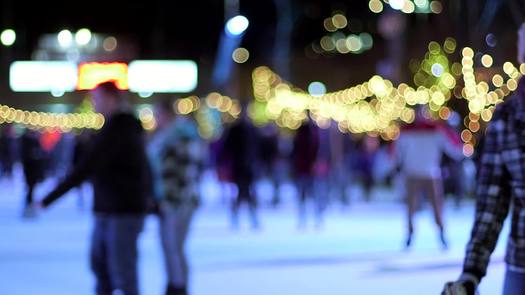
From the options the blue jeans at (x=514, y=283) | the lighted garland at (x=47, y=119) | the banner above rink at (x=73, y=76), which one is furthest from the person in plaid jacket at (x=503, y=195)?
the lighted garland at (x=47, y=119)

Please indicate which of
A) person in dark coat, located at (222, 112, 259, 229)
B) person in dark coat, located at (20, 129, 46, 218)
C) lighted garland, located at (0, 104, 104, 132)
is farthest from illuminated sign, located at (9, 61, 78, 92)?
lighted garland, located at (0, 104, 104, 132)

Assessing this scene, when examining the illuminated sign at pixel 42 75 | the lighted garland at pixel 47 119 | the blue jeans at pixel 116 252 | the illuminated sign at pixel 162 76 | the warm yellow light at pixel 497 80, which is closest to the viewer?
the blue jeans at pixel 116 252

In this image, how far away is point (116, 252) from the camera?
20.3 ft

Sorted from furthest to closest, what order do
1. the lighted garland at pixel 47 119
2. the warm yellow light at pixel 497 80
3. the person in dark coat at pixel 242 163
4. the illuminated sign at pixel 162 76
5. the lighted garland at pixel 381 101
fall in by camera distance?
the lighted garland at pixel 47 119 < the illuminated sign at pixel 162 76 < the lighted garland at pixel 381 101 < the warm yellow light at pixel 497 80 < the person in dark coat at pixel 242 163

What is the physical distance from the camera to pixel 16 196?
23.9 meters

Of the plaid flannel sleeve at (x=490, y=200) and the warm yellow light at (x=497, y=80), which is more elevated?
the warm yellow light at (x=497, y=80)

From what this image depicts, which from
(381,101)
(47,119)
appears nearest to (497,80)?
(381,101)

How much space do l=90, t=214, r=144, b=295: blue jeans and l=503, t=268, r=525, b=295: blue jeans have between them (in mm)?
3388

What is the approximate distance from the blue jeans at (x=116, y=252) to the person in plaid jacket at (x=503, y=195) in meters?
3.37

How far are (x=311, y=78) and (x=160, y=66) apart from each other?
15.3 meters

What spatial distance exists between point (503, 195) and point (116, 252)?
3.45 m

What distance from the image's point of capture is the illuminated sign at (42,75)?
23938mm

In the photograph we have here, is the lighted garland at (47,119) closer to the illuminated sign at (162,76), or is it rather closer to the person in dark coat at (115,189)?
the illuminated sign at (162,76)

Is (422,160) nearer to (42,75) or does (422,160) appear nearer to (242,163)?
(242,163)
